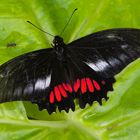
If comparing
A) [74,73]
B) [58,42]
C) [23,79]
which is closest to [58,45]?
[58,42]

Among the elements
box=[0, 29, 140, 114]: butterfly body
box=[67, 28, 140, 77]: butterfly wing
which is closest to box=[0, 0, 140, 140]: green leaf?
box=[0, 29, 140, 114]: butterfly body

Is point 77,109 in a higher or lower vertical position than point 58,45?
lower

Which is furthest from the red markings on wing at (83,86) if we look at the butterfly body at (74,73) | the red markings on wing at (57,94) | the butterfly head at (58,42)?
the butterfly head at (58,42)

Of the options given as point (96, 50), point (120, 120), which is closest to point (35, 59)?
point (96, 50)

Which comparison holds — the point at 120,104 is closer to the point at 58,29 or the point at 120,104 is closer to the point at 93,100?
the point at 93,100

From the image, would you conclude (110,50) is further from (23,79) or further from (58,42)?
(23,79)

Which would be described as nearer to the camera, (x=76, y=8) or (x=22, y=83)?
(x=22, y=83)

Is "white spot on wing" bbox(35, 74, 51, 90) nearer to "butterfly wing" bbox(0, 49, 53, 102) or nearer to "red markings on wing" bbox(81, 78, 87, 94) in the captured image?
"butterfly wing" bbox(0, 49, 53, 102)
